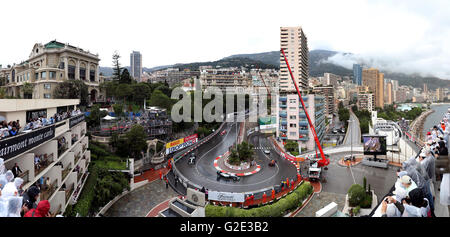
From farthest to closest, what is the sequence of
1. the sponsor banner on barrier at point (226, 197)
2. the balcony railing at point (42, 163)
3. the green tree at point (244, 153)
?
the green tree at point (244, 153) < the sponsor banner on barrier at point (226, 197) < the balcony railing at point (42, 163)

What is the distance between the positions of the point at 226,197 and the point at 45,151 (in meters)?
7.81

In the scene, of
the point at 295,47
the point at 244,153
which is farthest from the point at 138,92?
the point at 295,47

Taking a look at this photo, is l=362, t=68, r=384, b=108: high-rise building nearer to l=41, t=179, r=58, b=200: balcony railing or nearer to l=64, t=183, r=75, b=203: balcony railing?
l=64, t=183, r=75, b=203: balcony railing

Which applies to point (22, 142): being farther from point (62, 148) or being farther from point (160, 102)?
point (160, 102)

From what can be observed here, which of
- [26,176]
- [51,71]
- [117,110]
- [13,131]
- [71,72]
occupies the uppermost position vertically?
[71,72]

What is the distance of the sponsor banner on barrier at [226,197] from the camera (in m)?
10.8

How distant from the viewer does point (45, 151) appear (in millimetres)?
7562

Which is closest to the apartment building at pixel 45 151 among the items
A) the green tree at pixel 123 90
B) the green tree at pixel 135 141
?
the green tree at pixel 135 141

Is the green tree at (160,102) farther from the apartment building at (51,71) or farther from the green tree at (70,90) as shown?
the apartment building at (51,71)

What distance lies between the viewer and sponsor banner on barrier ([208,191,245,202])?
10.8m

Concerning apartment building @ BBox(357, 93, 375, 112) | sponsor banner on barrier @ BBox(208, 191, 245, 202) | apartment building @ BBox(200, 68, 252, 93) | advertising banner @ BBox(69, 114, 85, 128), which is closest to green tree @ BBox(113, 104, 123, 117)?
advertising banner @ BBox(69, 114, 85, 128)

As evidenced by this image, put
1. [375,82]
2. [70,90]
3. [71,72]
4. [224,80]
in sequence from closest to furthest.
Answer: [70,90], [71,72], [224,80], [375,82]
